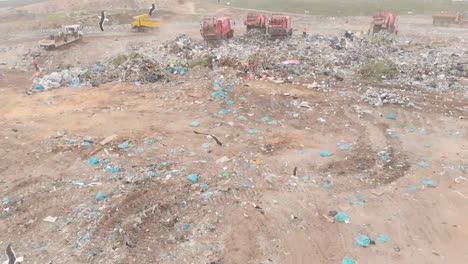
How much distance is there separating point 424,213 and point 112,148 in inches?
224

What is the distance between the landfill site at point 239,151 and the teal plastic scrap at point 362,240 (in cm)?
2

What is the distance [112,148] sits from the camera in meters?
8.19

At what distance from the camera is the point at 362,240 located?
229 inches

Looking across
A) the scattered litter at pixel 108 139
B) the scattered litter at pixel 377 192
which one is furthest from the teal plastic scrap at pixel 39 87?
the scattered litter at pixel 377 192

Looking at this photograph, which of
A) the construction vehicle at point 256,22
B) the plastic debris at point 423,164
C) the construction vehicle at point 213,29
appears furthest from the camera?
the construction vehicle at point 256,22

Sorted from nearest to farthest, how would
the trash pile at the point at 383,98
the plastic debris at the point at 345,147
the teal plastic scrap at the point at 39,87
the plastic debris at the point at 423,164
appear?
the plastic debris at the point at 423,164
the plastic debris at the point at 345,147
the trash pile at the point at 383,98
the teal plastic scrap at the point at 39,87

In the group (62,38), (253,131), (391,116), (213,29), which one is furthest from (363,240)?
(62,38)

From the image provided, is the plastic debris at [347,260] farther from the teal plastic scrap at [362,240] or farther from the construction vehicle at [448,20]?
the construction vehicle at [448,20]

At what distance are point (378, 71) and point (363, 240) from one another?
6.97 meters

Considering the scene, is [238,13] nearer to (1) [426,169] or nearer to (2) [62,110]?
(2) [62,110]

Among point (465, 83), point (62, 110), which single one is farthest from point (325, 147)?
point (62, 110)

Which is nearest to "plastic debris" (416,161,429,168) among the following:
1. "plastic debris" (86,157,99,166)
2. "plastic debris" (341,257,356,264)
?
"plastic debris" (341,257,356,264)

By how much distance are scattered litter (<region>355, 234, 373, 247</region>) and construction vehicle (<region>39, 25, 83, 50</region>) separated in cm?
1358

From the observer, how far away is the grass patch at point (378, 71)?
11594mm
